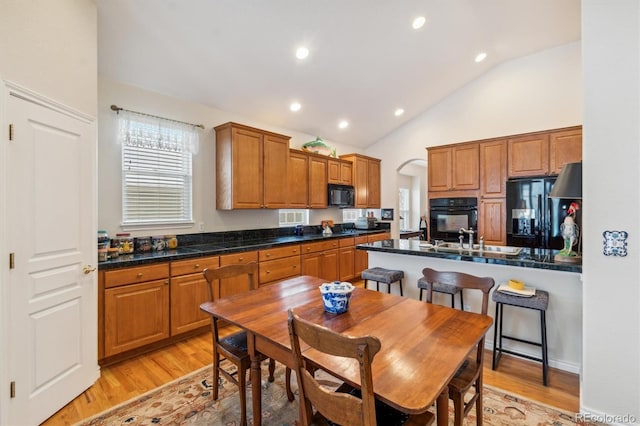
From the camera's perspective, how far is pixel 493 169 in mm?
4539

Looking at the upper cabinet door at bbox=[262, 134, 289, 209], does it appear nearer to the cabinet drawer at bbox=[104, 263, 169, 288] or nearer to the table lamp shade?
the cabinet drawer at bbox=[104, 263, 169, 288]

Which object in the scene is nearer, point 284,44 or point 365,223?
point 284,44

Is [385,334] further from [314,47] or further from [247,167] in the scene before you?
[314,47]

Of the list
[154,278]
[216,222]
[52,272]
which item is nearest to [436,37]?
[216,222]

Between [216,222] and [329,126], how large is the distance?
2704 mm

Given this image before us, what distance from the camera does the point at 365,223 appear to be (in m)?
5.87

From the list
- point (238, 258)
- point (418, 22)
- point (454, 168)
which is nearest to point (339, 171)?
point (454, 168)

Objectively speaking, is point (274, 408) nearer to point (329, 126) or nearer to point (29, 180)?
point (29, 180)

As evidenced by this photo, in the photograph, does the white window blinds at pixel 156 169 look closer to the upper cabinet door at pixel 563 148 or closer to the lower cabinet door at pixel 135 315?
the lower cabinet door at pixel 135 315

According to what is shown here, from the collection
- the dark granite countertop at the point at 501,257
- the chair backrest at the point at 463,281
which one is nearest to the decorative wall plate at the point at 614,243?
the dark granite countertop at the point at 501,257

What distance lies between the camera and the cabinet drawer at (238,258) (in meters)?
3.36

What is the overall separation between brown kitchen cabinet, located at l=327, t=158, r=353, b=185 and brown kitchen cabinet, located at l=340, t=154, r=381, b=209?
0.35 ft

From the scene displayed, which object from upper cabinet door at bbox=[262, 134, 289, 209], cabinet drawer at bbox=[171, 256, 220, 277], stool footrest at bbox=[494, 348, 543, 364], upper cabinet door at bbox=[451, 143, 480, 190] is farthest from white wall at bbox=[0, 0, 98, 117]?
upper cabinet door at bbox=[451, 143, 480, 190]

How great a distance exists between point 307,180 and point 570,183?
11.4 ft
